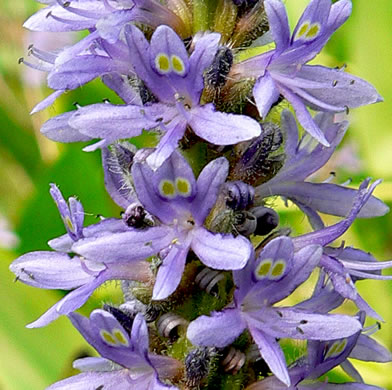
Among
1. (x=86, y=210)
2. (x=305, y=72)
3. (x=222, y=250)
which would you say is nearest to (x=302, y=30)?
(x=305, y=72)

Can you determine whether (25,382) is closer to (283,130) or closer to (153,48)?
(283,130)

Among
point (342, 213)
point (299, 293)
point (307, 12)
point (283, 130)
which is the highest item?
point (307, 12)

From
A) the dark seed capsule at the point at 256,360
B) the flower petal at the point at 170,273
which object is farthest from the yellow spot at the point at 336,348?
the flower petal at the point at 170,273

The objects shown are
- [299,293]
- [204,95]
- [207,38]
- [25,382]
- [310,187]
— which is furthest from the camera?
[299,293]

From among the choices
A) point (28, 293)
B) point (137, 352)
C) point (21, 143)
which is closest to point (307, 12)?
point (137, 352)

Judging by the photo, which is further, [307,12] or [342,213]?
[342,213]

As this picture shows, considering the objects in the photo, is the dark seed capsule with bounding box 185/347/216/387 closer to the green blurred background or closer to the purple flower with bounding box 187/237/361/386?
the purple flower with bounding box 187/237/361/386

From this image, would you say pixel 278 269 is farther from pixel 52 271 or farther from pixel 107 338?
pixel 52 271

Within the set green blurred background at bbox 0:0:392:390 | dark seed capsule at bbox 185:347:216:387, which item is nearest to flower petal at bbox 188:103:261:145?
dark seed capsule at bbox 185:347:216:387
